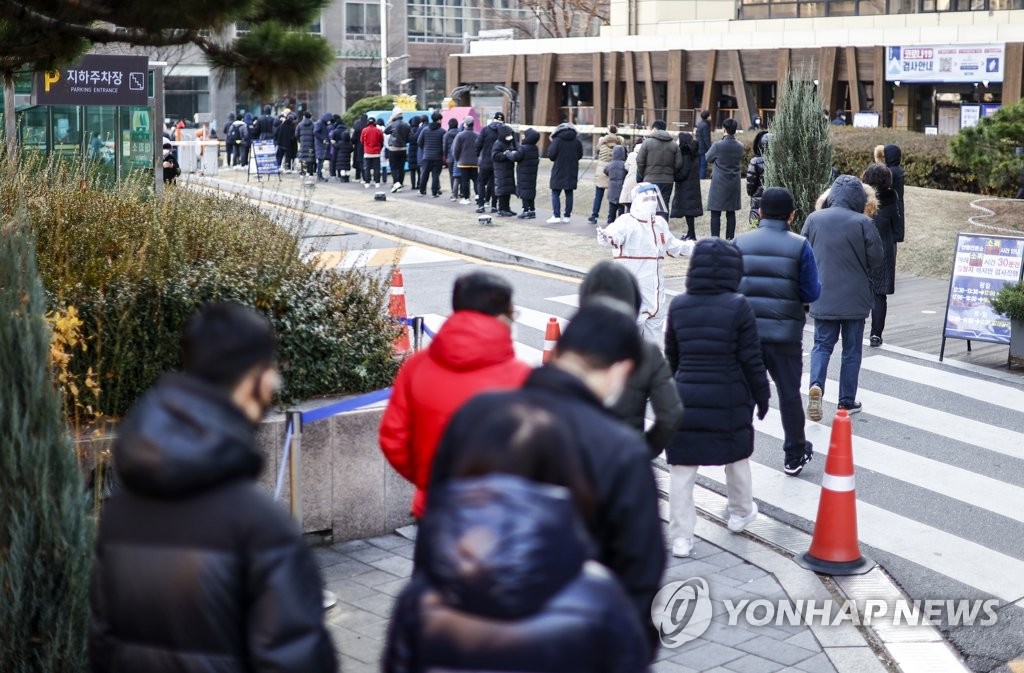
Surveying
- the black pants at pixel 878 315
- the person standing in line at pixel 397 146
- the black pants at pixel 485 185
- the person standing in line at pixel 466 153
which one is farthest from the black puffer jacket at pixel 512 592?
the person standing in line at pixel 397 146

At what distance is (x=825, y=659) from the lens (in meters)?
5.94

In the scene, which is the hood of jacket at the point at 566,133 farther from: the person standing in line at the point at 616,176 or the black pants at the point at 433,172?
the black pants at the point at 433,172

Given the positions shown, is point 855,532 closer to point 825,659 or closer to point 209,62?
point 825,659

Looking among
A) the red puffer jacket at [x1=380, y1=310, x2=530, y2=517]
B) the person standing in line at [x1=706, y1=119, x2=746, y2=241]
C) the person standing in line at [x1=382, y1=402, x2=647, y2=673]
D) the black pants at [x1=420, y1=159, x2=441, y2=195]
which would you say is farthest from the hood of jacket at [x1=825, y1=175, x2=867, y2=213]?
the black pants at [x1=420, y1=159, x2=441, y2=195]

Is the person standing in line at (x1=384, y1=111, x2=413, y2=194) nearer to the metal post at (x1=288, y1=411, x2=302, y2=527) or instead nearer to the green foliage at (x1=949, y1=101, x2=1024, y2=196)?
the green foliage at (x1=949, y1=101, x2=1024, y2=196)

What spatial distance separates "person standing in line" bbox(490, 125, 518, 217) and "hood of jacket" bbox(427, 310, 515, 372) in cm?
1775

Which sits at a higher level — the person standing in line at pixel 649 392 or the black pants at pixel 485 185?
the black pants at pixel 485 185

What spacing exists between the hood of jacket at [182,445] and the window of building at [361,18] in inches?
3081

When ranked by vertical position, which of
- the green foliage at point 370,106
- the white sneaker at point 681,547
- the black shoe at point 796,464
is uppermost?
the green foliage at point 370,106

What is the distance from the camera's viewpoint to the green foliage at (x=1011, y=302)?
11.6 metres

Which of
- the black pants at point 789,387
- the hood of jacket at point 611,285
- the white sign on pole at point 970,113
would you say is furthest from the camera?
the white sign on pole at point 970,113

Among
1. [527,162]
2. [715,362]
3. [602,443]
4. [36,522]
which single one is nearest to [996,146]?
[527,162]

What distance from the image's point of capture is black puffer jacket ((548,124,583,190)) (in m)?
22.0

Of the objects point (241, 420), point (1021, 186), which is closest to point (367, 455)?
point (241, 420)
